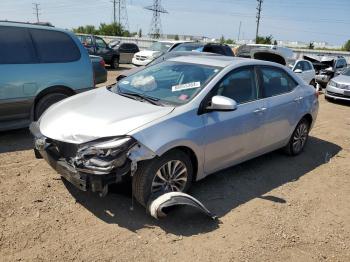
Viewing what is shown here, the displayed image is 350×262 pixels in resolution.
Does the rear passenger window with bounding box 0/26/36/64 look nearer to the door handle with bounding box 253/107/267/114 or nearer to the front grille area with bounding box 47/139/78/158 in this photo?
the front grille area with bounding box 47/139/78/158

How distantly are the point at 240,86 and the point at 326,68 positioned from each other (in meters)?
15.5

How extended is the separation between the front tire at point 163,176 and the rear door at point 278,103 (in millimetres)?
1555

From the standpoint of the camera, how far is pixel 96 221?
3.76 metres

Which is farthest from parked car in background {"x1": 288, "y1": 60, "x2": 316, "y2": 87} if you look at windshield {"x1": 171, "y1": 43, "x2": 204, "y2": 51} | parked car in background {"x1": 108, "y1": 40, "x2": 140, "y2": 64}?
parked car in background {"x1": 108, "y1": 40, "x2": 140, "y2": 64}

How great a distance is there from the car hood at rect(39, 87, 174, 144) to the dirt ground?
30.2 inches

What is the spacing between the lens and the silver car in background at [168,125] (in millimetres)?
3508

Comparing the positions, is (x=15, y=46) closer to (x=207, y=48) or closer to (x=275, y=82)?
(x=275, y=82)

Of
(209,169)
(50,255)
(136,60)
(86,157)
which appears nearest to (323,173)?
(209,169)

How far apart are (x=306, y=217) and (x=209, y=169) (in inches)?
48.8

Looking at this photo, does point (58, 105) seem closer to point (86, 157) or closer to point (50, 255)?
point (86, 157)

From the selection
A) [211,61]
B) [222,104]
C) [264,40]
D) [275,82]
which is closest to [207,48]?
[275,82]

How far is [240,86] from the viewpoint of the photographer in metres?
4.79

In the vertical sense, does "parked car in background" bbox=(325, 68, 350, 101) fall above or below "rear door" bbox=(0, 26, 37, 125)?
below

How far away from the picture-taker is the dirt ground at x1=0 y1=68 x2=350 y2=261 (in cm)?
337
